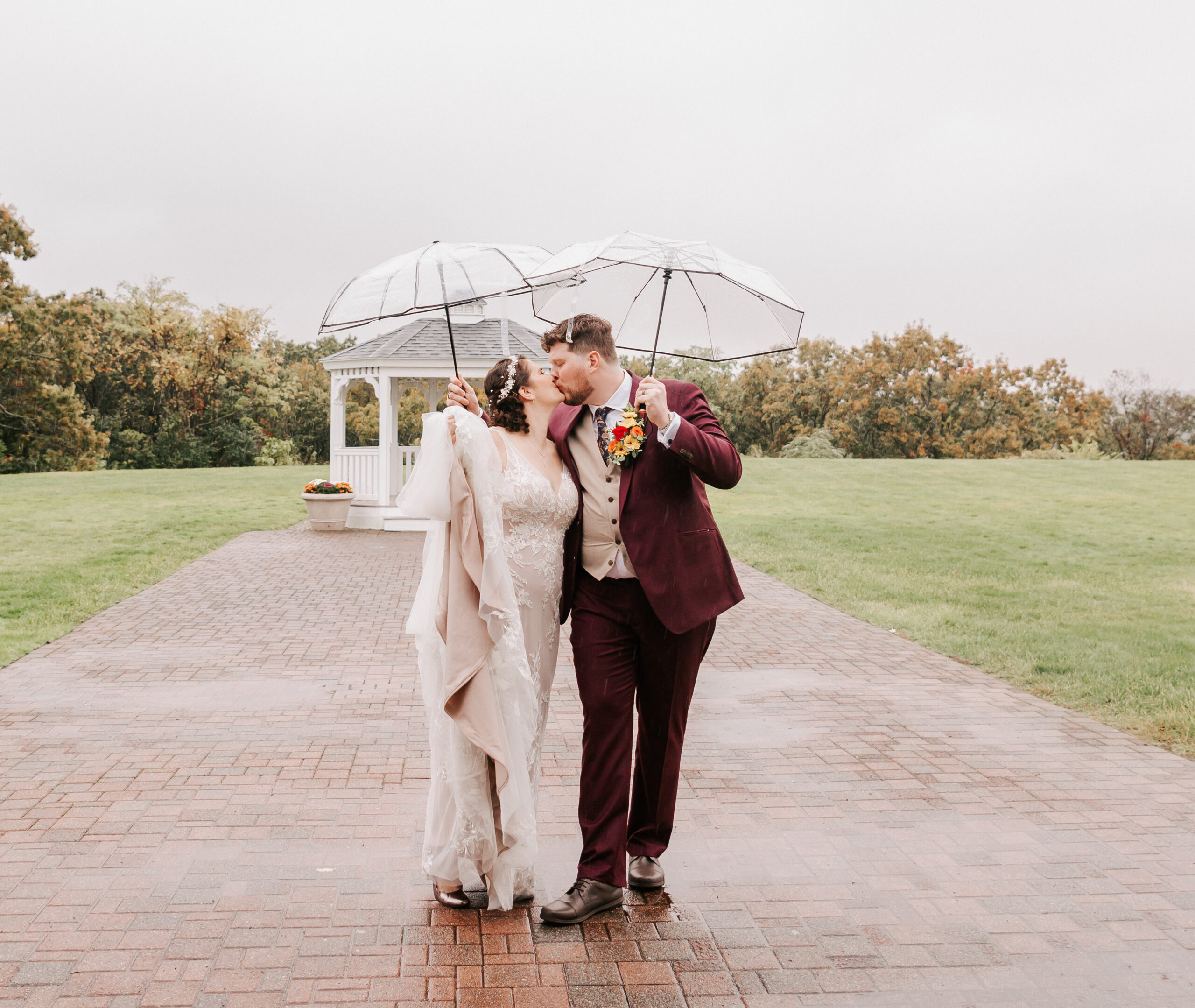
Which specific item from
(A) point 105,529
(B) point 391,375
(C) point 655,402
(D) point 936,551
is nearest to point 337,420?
(B) point 391,375

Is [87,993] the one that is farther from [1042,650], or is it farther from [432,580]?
[1042,650]

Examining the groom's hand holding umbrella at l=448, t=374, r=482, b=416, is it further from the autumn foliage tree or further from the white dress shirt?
the autumn foliage tree

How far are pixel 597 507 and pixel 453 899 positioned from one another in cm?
150

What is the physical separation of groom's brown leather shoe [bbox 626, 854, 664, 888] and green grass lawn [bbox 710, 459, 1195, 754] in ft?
12.3

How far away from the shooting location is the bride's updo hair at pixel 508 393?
368cm

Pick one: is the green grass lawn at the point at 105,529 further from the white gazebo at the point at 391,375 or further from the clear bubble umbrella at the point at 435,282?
the clear bubble umbrella at the point at 435,282

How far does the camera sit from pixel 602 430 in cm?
368

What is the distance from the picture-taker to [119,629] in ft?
30.8

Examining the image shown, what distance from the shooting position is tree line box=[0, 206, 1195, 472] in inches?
1780

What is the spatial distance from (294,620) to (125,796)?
5.00 m

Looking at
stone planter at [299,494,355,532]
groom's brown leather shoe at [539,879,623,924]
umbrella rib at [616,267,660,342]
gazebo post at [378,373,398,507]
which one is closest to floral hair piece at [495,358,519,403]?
umbrella rib at [616,267,660,342]

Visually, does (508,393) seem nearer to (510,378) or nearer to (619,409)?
(510,378)

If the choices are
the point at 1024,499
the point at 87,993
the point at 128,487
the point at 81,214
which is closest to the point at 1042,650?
the point at 87,993

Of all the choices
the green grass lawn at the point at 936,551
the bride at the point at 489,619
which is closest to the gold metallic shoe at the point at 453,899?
the bride at the point at 489,619
